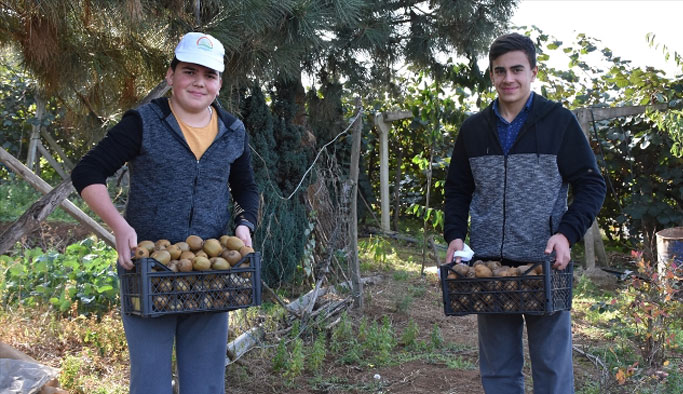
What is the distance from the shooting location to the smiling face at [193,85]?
2.29m

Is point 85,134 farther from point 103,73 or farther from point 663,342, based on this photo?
point 663,342

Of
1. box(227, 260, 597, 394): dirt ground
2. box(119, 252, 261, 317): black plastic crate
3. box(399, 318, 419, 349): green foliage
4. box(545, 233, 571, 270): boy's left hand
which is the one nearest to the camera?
box(119, 252, 261, 317): black plastic crate

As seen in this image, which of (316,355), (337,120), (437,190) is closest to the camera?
(316,355)

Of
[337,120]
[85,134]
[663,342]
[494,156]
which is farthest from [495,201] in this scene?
[337,120]

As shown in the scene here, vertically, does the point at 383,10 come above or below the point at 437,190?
above

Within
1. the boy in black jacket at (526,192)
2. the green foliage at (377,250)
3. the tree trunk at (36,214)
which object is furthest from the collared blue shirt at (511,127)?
the green foliage at (377,250)

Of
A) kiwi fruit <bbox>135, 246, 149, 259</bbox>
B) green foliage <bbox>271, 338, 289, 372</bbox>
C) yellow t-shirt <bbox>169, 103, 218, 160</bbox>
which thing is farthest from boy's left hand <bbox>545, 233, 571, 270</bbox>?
green foliage <bbox>271, 338, 289, 372</bbox>

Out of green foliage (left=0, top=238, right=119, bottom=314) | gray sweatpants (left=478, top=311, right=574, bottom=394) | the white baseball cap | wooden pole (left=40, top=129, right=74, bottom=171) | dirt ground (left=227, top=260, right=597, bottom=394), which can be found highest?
wooden pole (left=40, top=129, right=74, bottom=171)

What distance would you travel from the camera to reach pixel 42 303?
5047 millimetres

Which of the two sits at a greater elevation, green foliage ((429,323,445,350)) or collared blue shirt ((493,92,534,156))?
collared blue shirt ((493,92,534,156))

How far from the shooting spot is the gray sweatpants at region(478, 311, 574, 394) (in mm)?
2480

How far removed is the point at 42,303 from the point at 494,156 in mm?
3750

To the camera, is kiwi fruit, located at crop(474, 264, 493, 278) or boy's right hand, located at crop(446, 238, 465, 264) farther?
boy's right hand, located at crop(446, 238, 465, 264)

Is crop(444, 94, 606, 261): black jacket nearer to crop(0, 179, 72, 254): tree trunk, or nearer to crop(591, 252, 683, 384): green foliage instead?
crop(591, 252, 683, 384): green foliage
